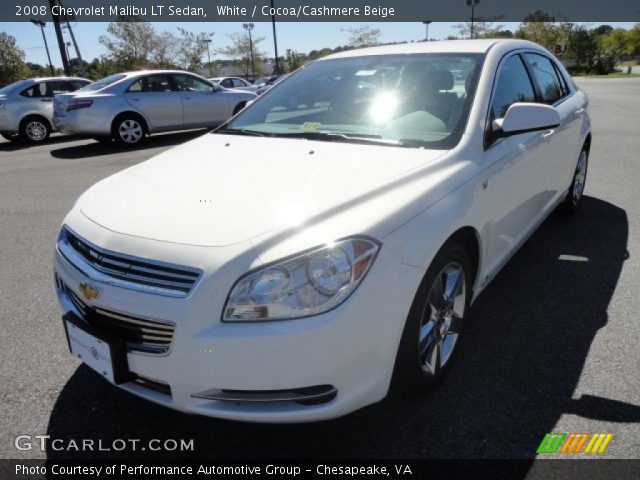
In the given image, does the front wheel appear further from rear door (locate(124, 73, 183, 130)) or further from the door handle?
rear door (locate(124, 73, 183, 130))

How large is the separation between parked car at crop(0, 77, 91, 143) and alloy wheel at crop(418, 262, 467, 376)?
12.2 m

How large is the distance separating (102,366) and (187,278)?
1.90 ft

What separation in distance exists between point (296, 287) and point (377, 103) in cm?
159

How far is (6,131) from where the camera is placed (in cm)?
1145

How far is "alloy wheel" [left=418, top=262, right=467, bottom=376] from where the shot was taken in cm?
222

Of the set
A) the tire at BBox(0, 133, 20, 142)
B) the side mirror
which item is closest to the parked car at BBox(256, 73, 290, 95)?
the side mirror

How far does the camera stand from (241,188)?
2197 millimetres

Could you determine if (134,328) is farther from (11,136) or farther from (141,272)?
(11,136)

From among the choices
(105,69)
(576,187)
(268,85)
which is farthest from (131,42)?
(576,187)

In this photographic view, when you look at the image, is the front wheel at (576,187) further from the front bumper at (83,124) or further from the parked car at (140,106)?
the front bumper at (83,124)

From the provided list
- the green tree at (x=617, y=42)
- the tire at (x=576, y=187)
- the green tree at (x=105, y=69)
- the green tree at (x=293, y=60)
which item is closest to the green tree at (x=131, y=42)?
the green tree at (x=105, y=69)

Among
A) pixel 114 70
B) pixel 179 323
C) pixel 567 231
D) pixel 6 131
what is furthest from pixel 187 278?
pixel 114 70

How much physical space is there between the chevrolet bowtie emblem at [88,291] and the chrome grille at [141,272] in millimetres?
43

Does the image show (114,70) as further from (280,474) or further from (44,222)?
(280,474)
